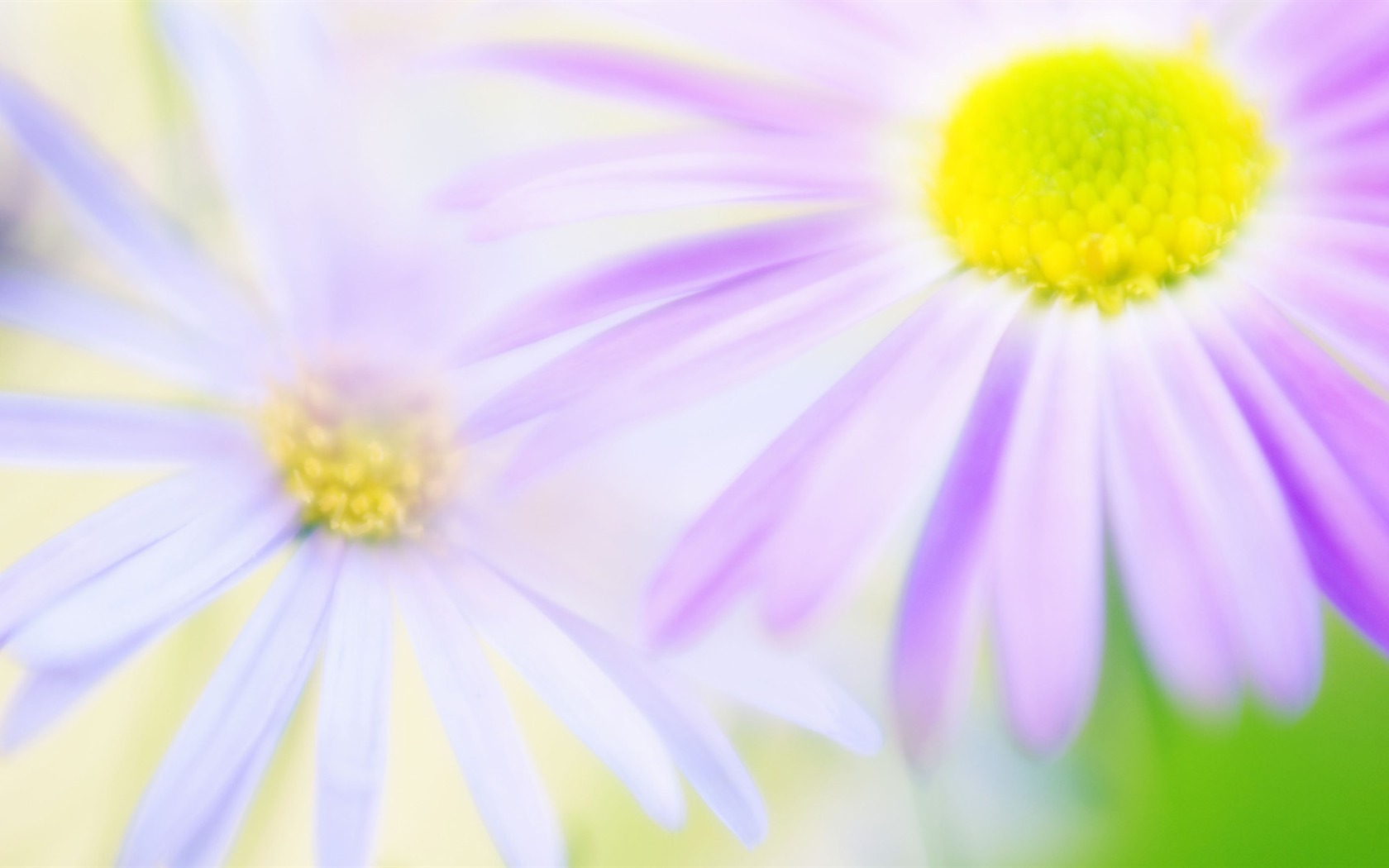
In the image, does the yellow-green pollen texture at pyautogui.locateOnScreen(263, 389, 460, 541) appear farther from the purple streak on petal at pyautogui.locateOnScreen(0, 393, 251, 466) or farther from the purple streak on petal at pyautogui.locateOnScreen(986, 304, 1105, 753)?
the purple streak on petal at pyautogui.locateOnScreen(986, 304, 1105, 753)

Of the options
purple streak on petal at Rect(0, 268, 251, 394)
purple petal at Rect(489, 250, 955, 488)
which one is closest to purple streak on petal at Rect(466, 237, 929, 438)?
purple petal at Rect(489, 250, 955, 488)

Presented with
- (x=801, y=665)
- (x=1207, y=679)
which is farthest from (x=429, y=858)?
(x=1207, y=679)

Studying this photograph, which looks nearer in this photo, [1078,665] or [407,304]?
[1078,665]

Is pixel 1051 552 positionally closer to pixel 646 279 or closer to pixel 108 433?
pixel 646 279

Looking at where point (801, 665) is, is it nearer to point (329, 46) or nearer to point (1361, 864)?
point (1361, 864)

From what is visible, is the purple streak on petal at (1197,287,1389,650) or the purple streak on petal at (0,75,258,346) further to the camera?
the purple streak on petal at (0,75,258,346)

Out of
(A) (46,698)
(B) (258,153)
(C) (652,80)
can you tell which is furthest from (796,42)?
(A) (46,698)

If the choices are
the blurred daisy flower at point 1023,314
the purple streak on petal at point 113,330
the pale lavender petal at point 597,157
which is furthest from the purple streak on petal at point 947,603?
the purple streak on petal at point 113,330
